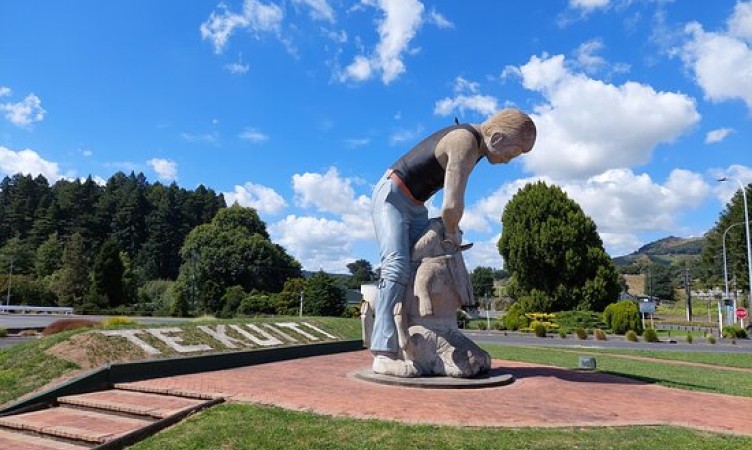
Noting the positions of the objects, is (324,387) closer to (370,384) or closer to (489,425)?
(370,384)

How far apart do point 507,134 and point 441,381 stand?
5.06 meters

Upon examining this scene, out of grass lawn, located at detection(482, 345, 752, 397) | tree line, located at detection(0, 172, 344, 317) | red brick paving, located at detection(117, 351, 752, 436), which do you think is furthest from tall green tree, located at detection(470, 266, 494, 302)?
red brick paving, located at detection(117, 351, 752, 436)

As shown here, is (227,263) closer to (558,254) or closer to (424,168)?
(558,254)

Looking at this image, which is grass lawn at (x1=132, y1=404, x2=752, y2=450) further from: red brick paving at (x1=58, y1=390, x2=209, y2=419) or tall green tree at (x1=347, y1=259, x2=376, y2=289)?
tall green tree at (x1=347, y1=259, x2=376, y2=289)

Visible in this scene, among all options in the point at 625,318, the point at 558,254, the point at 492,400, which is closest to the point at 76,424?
the point at 492,400

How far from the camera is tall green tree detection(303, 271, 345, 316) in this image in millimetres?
41906

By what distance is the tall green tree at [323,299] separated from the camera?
41.9m

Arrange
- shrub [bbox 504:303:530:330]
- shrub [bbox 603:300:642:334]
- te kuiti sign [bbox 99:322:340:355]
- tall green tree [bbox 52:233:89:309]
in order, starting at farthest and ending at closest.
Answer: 1. tall green tree [bbox 52:233:89:309]
2. shrub [bbox 504:303:530:330]
3. shrub [bbox 603:300:642:334]
4. te kuiti sign [bbox 99:322:340:355]

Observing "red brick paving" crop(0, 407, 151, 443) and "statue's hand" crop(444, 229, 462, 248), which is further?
"statue's hand" crop(444, 229, 462, 248)

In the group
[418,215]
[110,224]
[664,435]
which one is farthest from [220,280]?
[664,435]

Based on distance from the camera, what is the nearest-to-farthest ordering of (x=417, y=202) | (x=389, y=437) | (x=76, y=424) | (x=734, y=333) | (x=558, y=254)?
1. (x=389, y=437)
2. (x=76, y=424)
3. (x=417, y=202)
4. (x=734, y=333)
5. (x=558, y=254)

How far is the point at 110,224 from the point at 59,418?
8767 cm

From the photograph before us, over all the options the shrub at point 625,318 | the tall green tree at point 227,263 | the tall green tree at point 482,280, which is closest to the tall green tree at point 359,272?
→ the tall green tree at point 482,280

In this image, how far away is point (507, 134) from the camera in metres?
11.4
